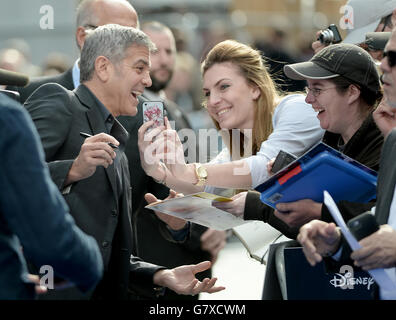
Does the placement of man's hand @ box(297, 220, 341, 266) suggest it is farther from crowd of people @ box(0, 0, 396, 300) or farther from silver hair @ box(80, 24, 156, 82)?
silver hair @ box(80, 24, 156, 82)

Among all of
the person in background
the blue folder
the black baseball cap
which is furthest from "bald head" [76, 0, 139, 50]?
the person in background

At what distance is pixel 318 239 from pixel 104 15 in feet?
8.88

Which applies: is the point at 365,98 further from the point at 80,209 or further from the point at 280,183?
the point at 80,209

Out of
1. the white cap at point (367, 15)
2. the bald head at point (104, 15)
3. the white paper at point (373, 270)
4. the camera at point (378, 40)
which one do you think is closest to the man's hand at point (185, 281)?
the white paper at point (373, 270)

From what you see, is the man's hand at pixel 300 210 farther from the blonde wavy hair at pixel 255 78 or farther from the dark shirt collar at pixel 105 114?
the blonde wavy hair at pixel 255 78

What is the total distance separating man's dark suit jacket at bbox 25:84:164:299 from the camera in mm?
3820

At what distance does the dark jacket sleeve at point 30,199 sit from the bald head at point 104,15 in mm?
2942

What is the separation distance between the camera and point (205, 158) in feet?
18.2

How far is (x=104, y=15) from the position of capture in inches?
209

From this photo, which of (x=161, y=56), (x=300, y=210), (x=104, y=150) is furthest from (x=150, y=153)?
(x=161, y=56)

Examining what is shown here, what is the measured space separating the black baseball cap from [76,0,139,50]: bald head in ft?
5.49
